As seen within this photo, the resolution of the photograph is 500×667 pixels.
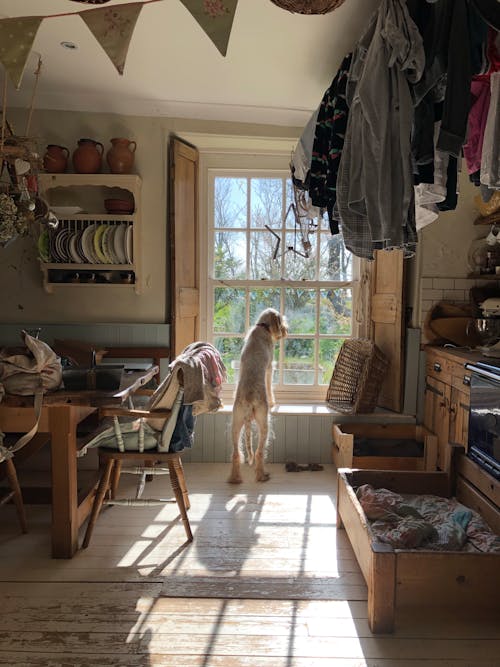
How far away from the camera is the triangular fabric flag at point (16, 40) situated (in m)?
1.80

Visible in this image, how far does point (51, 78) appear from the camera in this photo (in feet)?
9.50

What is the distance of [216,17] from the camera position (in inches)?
64.1

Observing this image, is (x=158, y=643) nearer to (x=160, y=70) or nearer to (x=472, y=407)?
(x=472, y=407)

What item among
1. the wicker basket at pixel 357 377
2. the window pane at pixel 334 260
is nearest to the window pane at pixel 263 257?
the window pane at pixel 334 260

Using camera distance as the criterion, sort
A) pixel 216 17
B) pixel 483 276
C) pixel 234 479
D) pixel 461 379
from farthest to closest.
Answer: pixel 483 276 < pixel 234 479 < pixel 461 379 < pixel 216 17

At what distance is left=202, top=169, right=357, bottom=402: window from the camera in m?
3.58

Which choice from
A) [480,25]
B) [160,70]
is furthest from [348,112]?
[160,70]

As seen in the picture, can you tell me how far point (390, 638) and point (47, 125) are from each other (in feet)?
11.7

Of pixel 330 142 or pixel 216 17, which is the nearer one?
pixel 216 17

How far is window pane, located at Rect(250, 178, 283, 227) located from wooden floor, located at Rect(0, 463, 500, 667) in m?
2.16

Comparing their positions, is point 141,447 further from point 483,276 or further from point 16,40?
point 483,276

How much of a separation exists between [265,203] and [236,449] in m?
1.91

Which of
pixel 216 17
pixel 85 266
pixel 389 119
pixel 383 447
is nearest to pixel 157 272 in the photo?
pixel 85 266

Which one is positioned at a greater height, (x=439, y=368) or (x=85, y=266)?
(x=85, y=266)
